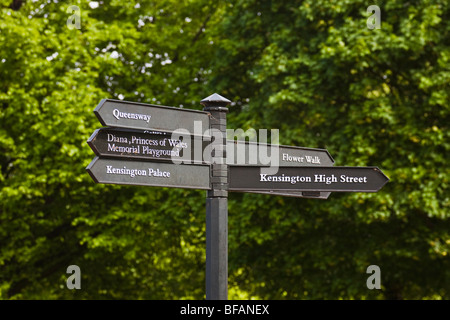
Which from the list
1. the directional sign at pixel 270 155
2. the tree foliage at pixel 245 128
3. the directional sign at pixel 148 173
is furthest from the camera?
the tree foliage at pixel 245 128

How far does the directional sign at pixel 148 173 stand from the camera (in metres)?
4.63

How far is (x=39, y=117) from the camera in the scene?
1496 cm

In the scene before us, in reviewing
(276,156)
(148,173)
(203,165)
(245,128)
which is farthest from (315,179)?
(245,128)

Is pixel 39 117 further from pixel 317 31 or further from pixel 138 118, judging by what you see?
pixel 138 118

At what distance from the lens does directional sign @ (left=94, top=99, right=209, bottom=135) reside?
4.68m

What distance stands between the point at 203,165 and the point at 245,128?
9723 millimetres

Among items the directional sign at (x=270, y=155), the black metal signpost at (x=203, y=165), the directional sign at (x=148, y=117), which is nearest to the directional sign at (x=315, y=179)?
the black metal signpost at (x=203, y=165)

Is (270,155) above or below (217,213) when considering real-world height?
above

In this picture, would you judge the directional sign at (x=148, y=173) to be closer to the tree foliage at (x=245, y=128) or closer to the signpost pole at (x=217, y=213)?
the signpost pole at (x=217, y=213)

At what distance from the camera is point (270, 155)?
18.1ft

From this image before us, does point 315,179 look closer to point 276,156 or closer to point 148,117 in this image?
point 276,156

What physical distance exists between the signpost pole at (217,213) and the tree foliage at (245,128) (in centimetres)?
791

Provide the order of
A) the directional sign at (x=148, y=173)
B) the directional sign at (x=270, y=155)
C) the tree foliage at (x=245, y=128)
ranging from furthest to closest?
Result: the tree foliage at (x=245, y=128) < the directional sign at (x=270, y=155) < the directional sign at (x=148, y=173)

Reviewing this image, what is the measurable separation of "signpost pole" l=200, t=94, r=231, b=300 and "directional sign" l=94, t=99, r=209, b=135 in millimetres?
103
